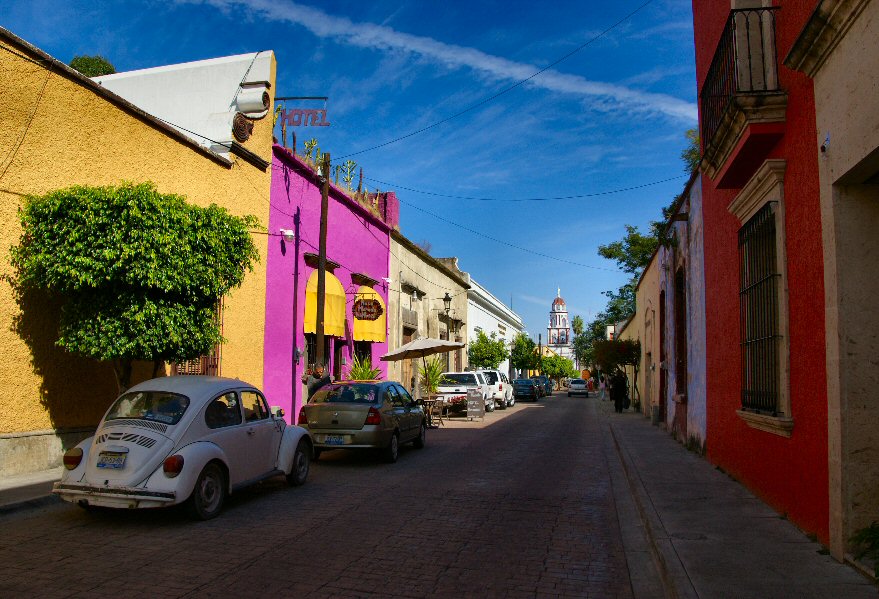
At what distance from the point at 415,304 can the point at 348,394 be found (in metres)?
18.6

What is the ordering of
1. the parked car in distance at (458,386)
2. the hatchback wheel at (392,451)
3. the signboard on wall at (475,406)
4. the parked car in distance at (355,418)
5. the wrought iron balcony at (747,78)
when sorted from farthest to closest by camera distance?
the parked car in distance at (458,386), the signboard on wall at (475,406), the hatchback wheel at (392,451), the parked car in distance at (355,418), the wrought iron balcony at (747,78)

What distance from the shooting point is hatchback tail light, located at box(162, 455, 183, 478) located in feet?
22.7

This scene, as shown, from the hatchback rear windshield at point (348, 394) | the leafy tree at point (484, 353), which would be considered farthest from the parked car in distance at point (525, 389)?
the hatchback rear windshield at point (348, 394)

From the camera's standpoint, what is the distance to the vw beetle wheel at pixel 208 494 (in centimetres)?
717

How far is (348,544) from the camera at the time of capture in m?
6.39

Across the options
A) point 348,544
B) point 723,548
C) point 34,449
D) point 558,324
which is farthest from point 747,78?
point 558,324

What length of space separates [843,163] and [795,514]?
366 cm

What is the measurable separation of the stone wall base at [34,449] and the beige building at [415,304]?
1655 cm

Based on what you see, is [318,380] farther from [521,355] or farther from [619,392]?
[521,355]

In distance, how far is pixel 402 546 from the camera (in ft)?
20.9

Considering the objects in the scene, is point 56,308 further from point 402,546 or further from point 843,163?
point 843,163

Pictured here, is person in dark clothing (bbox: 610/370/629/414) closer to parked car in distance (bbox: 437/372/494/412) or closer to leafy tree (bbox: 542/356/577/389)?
parked car in distance (bbox: 437/372/494/412)

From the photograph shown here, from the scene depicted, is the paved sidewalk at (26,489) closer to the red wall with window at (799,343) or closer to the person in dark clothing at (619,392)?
the red wall with window at (799,343)

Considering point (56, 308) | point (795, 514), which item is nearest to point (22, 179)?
point (56, 308)
